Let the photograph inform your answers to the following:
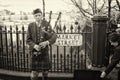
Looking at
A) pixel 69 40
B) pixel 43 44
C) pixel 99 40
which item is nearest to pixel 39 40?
pixel 43 44

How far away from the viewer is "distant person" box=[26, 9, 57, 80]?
593cm

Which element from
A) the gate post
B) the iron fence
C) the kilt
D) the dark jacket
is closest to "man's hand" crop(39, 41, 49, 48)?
the dark jacket

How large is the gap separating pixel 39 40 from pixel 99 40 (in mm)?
1933

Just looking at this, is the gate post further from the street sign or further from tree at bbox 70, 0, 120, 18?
tree at bbox 70, 0, 120, 18

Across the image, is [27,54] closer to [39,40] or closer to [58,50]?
[58,50]

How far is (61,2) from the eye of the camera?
17.4 m

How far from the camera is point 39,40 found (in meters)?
6.02

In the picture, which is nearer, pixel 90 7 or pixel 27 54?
pixel 27 54

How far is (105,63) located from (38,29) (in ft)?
7.72

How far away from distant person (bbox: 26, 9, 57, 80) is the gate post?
158 cm

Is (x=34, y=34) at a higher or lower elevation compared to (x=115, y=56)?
higher

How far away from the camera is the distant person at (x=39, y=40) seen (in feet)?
19.5

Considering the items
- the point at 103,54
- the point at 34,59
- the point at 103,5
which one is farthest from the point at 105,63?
the point at 103,5

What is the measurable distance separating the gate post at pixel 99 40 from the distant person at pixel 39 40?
5.17ft
